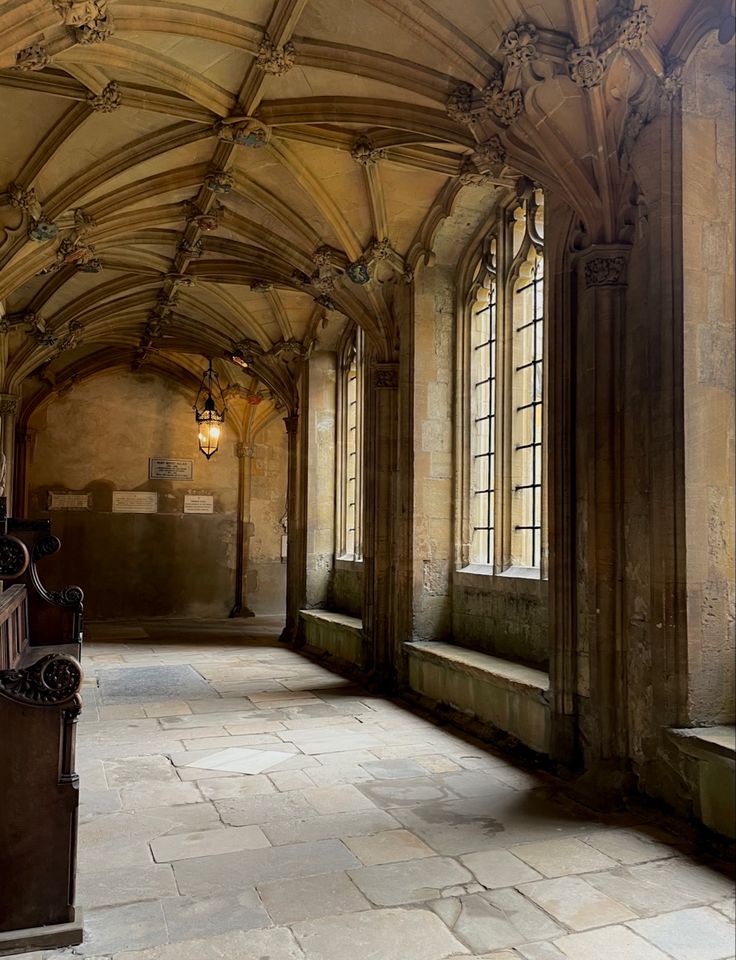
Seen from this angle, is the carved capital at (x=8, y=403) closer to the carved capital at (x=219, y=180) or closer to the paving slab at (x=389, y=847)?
the carved capital at (x=219, y=180)

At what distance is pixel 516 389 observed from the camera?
22.7 ft

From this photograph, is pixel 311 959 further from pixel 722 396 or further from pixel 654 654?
pixel 722 396

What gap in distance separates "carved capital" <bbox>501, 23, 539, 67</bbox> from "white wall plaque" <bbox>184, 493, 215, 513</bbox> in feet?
39.9

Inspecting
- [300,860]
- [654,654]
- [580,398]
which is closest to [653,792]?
[654,654]

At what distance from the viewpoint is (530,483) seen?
674cm

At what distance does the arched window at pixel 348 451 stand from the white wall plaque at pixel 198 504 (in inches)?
200

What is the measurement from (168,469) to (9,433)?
10.4 ft

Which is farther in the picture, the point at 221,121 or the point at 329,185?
the point at 329,185

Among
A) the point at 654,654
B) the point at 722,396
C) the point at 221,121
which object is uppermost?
the point at 221,121

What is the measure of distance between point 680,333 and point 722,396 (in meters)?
0.40

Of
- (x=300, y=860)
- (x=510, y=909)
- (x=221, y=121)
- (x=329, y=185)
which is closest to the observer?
(x=510, y=909)

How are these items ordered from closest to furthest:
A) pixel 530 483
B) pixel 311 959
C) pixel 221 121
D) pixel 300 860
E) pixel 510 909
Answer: pixel 311 959 → pixel 510 909 → pixel 300 860 → pixel 221 121 → pixel 530 483

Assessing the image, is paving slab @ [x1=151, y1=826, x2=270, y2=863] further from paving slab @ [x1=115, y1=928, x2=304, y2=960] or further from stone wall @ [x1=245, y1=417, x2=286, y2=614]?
stone wall @ [x1=245, y1=417, x2=286, y2=614]

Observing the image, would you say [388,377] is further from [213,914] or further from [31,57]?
[213,914]
